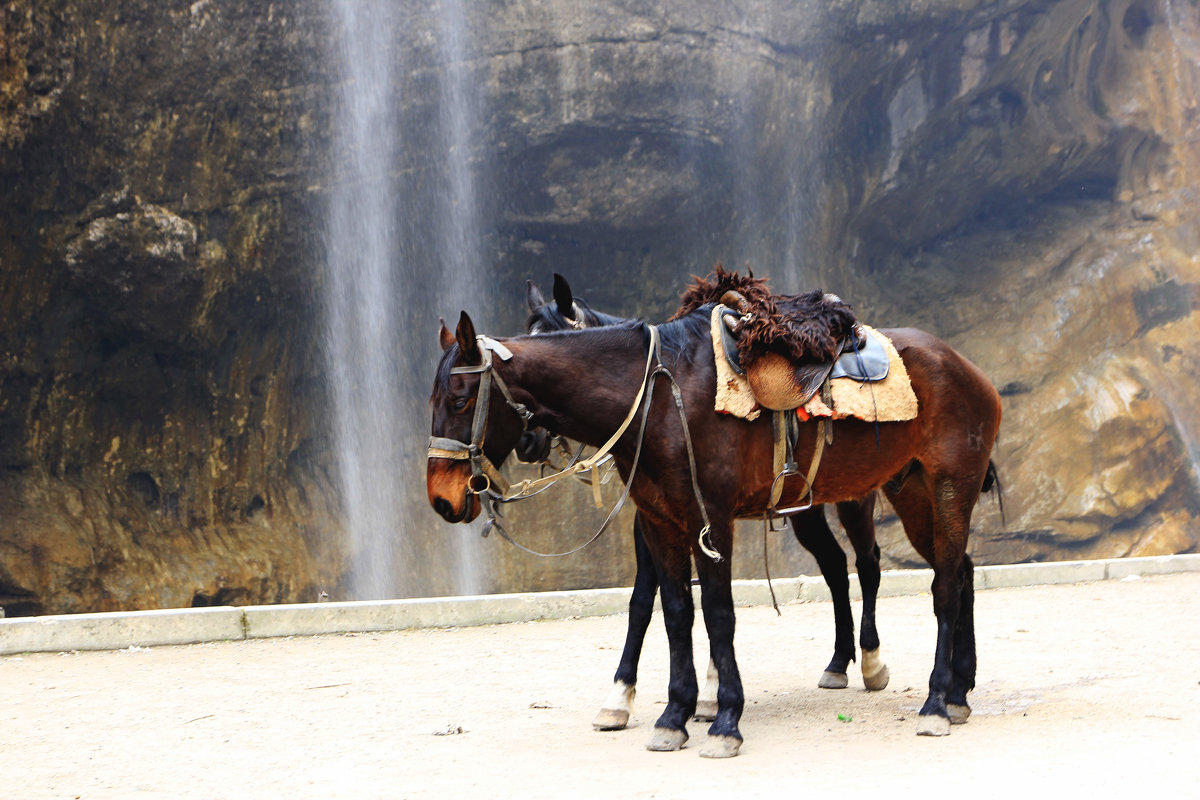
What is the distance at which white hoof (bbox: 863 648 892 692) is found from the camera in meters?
5.68

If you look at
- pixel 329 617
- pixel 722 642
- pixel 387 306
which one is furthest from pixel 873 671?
pixel 387 306

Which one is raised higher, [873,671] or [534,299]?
[534,299]

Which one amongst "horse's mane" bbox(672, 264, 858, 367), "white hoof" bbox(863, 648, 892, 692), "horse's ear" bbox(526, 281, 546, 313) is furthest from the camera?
"white hoof" bbox(863, 648, 892, 692)

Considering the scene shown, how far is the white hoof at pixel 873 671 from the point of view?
568 cm

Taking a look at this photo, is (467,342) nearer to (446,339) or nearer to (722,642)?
(446,339)

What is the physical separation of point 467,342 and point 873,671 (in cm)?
305

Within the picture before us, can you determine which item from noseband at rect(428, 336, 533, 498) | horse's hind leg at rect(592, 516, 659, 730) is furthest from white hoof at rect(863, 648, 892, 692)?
noseband at rect(428, 336, 533, 498)

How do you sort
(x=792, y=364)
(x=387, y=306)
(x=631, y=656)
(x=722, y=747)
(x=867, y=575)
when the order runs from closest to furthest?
(x=722, y=747), (x=792, y=364), (x=631, y=656), (x=867, y=575), (x=387, y=306)

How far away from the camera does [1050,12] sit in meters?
16.3

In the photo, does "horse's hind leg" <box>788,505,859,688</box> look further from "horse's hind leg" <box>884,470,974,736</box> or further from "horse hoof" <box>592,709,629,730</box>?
"horse hoof" <box>592,709,629,730</box>

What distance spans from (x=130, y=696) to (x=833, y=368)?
13.7ft

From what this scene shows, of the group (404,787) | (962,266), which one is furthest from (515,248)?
(404,787)

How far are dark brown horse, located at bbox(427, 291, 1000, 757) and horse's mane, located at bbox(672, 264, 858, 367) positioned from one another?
0.63 feet

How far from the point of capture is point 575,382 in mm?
4445
